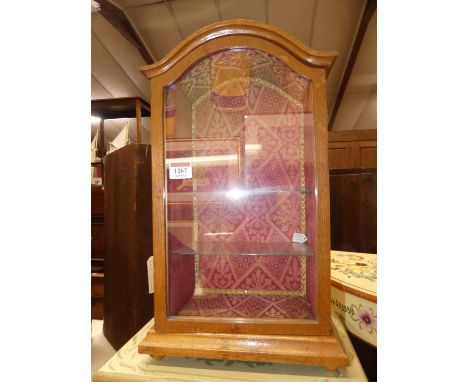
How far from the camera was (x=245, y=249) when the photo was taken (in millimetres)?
876

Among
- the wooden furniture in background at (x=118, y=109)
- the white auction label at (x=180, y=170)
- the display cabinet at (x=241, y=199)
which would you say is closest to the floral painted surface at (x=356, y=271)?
the display cabinet at (x=241, y=199)

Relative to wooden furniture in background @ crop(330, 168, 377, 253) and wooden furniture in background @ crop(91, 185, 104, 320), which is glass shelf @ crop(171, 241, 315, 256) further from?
wooden furniture in background @ crop(91, 185, 104, 320)

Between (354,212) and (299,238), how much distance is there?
1.01 m

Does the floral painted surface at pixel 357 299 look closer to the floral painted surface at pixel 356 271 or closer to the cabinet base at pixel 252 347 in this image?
the floral painted surface at pixel 356 271

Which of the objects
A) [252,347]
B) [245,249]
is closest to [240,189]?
[245,249]

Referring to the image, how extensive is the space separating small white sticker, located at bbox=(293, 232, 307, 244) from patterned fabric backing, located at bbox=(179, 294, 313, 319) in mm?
187

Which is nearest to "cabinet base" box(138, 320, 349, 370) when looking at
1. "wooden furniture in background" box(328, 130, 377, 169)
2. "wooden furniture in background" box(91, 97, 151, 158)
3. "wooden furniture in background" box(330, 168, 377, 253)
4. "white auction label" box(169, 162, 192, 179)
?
"white auction label" box(169, 162, 192, 179)

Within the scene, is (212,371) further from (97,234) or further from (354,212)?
(97,234)

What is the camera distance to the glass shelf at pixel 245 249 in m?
0.81

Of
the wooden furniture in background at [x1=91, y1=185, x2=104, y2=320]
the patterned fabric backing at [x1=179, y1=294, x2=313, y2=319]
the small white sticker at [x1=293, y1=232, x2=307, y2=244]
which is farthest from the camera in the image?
the wooden furniture in background at [x1=91, y1=185, x2=104, y2=320]

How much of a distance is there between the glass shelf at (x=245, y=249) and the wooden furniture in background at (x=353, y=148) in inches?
73.7

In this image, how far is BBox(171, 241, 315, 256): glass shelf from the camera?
31.8 inches

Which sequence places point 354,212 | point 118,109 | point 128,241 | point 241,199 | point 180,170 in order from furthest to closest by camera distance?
point 118,109 < point 354,212 < point 128,241 < point 241,199 < point 180,170

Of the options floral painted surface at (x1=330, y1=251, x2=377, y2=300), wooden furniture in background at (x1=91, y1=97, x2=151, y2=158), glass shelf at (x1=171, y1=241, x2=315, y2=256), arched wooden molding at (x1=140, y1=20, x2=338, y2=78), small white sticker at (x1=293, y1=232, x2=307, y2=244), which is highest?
wooden furniture in background at (x1=91, y1=97, x2=151, y2=158)
